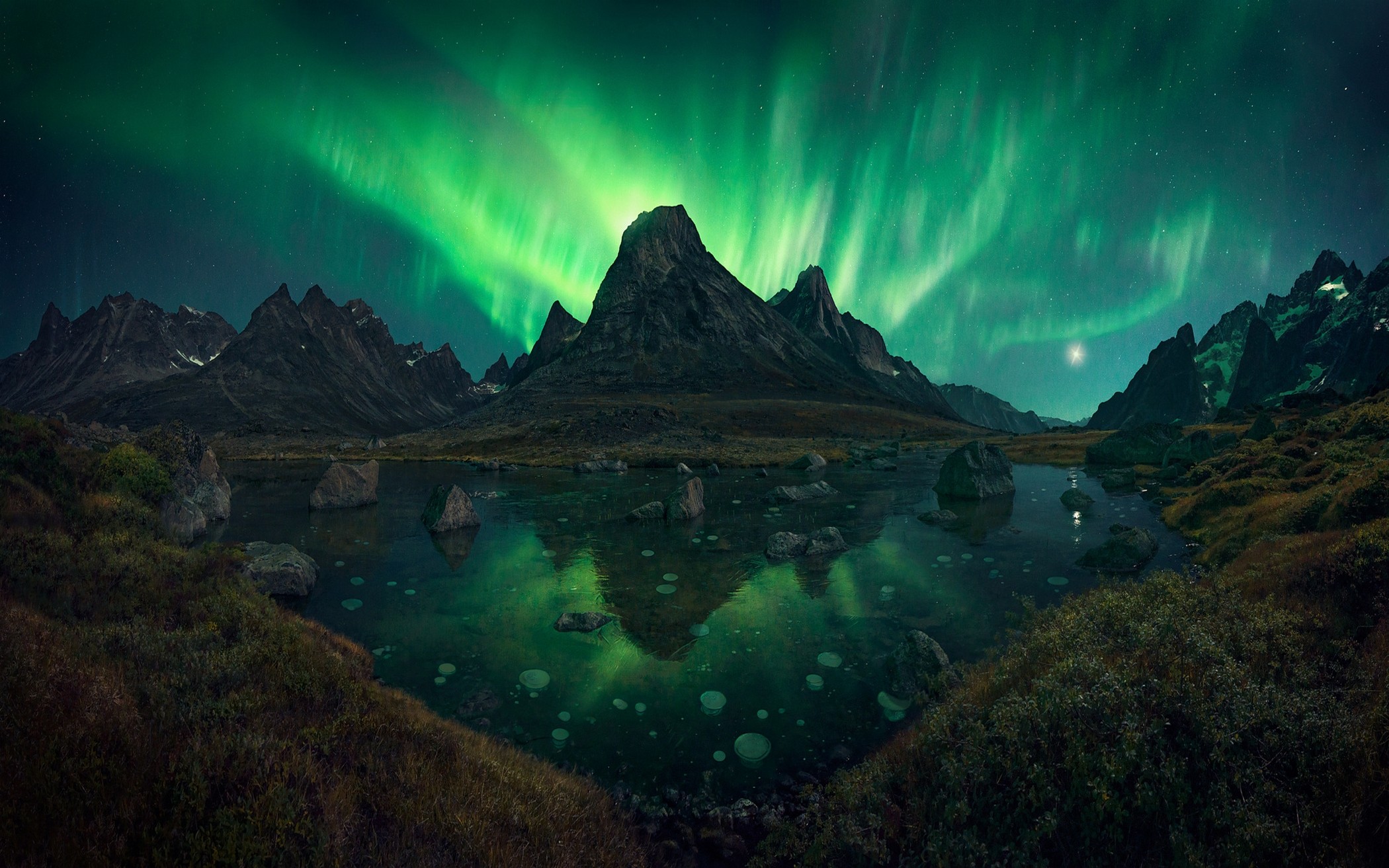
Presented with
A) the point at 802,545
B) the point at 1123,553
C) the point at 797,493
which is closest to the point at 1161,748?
the point at 802,545

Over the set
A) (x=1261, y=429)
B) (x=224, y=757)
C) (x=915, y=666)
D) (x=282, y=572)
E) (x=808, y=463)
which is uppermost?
(x=1261, y=429)

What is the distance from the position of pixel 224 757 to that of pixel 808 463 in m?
52.6

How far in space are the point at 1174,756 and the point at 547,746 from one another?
8.38 metres

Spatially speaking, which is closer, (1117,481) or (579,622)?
(579,622)

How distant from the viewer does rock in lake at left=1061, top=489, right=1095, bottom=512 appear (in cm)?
2852

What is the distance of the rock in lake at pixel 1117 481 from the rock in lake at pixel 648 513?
32.3m

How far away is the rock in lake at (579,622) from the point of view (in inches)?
516

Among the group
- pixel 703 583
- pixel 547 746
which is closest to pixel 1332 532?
pixel 703 583

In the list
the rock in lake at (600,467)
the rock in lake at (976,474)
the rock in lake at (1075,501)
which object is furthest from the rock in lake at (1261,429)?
the rock in lake at (600,467)

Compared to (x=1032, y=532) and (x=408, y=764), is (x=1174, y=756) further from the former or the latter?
(x=1032, y=532)

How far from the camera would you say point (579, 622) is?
1324cm

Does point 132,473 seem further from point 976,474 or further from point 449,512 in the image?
point 976,474

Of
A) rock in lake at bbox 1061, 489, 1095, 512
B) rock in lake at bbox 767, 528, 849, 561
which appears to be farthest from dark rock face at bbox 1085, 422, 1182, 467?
rock in lake at bbox 767, 528, 849, 561

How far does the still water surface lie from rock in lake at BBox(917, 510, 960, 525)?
23.3 inches
